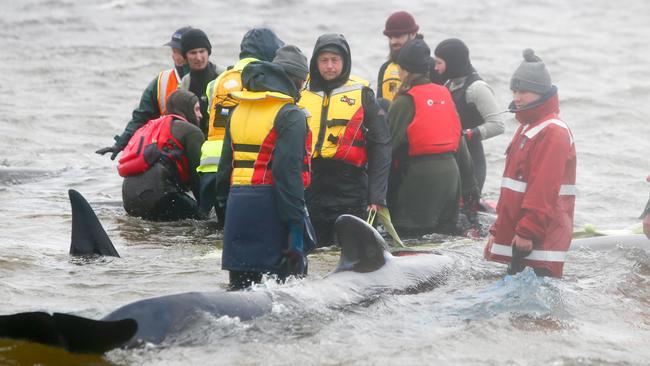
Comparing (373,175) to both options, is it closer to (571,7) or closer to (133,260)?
(133,260)

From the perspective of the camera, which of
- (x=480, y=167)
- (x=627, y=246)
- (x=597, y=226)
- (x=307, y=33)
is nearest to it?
(x=627, y=246)

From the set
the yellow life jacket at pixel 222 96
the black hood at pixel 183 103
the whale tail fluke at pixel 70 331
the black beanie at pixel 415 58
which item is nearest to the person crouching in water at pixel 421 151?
the black beanie at pixel 415 58

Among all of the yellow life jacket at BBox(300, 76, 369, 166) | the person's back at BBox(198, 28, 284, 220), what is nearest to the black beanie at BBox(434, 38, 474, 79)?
the person's back at BBox(198, 28, 284, 220)

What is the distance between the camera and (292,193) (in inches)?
317

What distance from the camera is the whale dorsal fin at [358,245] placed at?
8.39m

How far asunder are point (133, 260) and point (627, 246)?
492 cm

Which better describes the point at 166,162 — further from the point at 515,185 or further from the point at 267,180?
the point at 515,185

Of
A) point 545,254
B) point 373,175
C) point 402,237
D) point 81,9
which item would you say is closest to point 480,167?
point 402,237

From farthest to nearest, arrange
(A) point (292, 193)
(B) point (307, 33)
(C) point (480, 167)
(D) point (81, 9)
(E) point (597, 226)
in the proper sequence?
(D) point (81, 9) < (B) point (307, 33) < (E) point (597, 226) < (C) point (480, 167) < (A) point (292, 193)

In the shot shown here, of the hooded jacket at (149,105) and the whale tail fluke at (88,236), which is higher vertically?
the hooded jacket at (149,105)

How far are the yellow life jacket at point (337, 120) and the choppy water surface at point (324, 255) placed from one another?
1092 millimetres

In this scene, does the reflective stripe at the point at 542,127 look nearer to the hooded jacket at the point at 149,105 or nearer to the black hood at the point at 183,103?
the black hood at the point at 183,103

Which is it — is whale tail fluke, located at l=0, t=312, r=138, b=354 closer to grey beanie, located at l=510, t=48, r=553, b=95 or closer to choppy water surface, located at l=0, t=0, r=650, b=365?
choppy water surface, located at l=0, t=0, r=650, b=365

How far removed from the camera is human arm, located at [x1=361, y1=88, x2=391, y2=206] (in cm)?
1019
